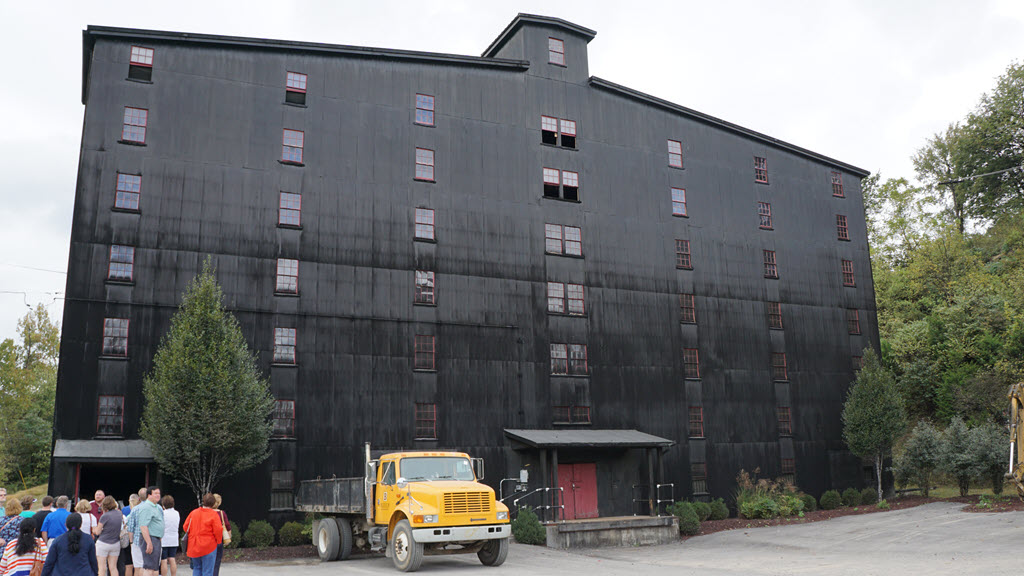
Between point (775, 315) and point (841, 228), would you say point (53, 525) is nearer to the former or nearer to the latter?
point (775, 315)

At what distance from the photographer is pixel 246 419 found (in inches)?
983

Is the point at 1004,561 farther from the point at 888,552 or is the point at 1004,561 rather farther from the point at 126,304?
the point at 126,304

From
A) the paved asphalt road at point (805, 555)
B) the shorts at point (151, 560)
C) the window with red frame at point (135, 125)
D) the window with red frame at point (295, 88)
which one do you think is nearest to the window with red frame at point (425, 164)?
the window with red frame at point (295, 88)

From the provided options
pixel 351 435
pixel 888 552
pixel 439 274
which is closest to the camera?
pixel 888 552

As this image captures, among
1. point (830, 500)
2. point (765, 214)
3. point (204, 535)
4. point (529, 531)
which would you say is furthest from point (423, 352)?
point (830, 500)

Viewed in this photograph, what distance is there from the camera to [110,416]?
26125 millimetres

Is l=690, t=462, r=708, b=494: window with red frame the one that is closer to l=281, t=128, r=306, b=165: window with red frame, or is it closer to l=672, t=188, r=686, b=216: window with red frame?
l=672, t=188, r=686, b=216: window with red frame

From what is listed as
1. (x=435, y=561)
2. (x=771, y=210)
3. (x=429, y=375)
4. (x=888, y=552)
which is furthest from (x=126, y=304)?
(x=771, y=210)

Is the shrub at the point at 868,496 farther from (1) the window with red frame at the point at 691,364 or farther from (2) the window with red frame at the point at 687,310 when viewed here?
(2) the window with red frame at the point at 687,310

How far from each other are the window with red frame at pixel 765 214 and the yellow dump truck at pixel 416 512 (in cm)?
2606

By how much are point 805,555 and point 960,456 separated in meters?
17.5

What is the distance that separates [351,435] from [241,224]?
877 centimetres

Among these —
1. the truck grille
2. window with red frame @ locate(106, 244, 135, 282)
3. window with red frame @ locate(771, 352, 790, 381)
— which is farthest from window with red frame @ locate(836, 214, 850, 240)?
window with red frame @ locate(106, 244, 135, 282)

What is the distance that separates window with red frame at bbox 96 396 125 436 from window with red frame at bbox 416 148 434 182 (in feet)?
45.8
